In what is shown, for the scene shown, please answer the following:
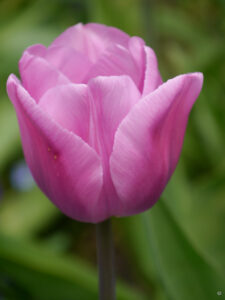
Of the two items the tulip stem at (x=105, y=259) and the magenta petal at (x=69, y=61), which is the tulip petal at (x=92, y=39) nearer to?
the magenta petal at (x=69, y=61)

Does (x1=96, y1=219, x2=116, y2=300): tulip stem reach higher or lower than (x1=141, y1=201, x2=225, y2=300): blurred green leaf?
higher

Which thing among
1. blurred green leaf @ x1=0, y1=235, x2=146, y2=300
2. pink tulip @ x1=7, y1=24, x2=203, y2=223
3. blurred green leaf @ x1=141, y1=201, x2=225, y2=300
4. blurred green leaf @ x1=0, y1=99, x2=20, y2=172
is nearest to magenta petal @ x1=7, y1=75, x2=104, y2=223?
pink tulip @ x1=7, y1=24, x2=203, y2=223

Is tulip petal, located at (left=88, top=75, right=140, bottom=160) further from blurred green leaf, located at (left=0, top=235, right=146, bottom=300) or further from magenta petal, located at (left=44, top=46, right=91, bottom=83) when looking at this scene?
blurred green leaf, located at (left=0, top=235, right=146, bottom=300)

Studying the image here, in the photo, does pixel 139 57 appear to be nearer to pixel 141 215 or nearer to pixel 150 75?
pixel 150 75

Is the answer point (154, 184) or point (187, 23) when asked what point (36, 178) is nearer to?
point (154, 184)

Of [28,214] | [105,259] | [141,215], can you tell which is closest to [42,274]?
[141,215]
